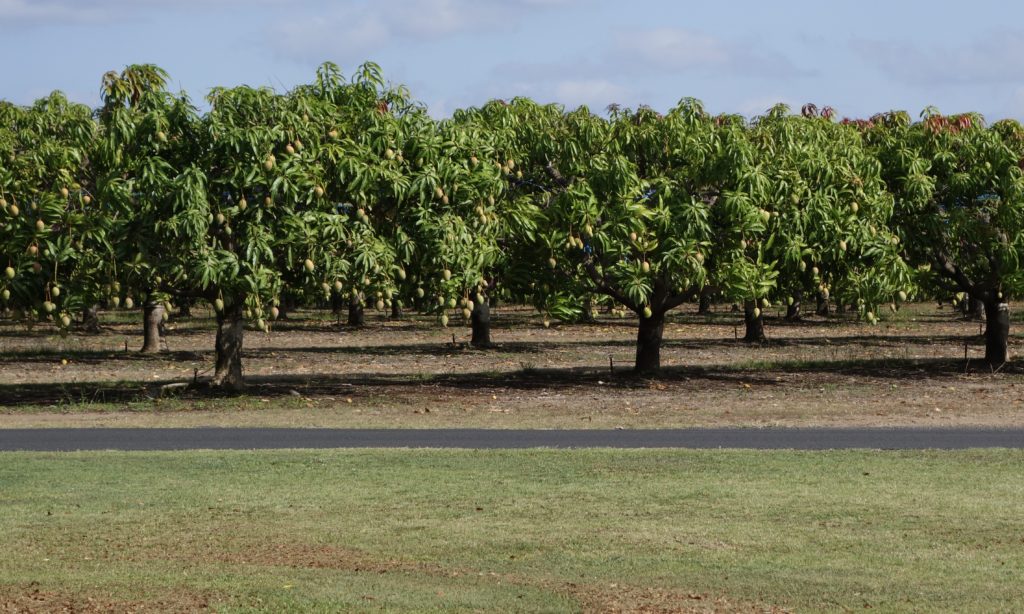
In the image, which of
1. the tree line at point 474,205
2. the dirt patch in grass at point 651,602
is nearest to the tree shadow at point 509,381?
the tree line at point 474,205

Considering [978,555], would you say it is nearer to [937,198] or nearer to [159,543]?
[159,543]

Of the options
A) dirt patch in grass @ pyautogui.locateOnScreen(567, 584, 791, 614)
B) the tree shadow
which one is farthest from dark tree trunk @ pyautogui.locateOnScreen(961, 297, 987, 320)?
dirt patch in grass @ pyautogui.locateOnScreen(567, 584, 791, 614)

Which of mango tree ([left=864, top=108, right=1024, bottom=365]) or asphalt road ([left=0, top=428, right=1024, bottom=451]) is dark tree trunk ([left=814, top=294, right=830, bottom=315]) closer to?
mango tree ([left=864, top=108, right=1024, bottom=365])

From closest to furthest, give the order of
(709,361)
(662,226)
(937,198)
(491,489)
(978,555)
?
(978,555) → (491,489) → (662,226) → (937,198) → (709,361)

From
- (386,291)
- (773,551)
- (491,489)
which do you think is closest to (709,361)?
(386,291)

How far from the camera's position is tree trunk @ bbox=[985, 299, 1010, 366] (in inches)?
1110

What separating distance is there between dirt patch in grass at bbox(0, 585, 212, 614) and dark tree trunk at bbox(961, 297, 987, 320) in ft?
161

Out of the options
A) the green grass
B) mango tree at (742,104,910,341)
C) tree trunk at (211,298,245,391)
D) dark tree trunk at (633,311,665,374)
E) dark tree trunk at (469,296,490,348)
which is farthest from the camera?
dark tree trunk at (469,296,490,348)

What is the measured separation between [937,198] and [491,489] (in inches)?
652

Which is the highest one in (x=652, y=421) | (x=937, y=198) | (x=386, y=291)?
(x=937, y=198)

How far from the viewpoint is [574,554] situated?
9883 millimetres

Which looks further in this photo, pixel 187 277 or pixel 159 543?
pixel 187 277

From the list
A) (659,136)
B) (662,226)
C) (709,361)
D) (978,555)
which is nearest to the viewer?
(978,555)

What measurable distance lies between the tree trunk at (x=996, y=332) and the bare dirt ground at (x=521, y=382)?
0.32 metres
